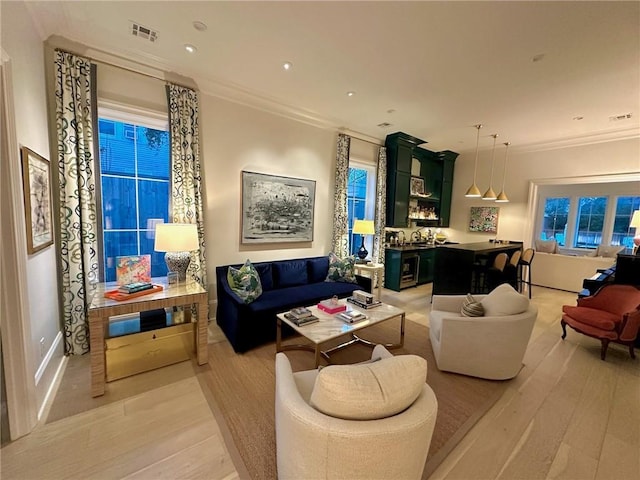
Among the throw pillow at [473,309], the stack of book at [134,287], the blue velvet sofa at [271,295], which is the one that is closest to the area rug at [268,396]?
the blue velvet sofa at [271,295]

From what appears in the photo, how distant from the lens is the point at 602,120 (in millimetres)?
4129

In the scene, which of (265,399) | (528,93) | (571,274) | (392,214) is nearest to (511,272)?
(571,274)

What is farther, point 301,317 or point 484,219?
point 484,219

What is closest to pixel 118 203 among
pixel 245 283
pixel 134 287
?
pixel 134 287

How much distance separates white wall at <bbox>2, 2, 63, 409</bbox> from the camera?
5.95 feet

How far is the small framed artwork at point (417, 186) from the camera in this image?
6.06 meters

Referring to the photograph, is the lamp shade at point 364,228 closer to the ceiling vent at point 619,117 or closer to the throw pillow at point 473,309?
the throw pillow at point 473,309

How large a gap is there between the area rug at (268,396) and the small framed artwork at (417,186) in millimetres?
3789

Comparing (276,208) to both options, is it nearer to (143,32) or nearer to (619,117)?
(143,32)

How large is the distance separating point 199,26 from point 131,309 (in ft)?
8.11

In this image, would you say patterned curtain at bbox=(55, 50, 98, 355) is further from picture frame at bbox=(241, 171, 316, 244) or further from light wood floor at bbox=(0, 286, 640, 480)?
picture frame at bbox=(241, 171, 316, 244)

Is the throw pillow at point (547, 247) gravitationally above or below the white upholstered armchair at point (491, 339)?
above

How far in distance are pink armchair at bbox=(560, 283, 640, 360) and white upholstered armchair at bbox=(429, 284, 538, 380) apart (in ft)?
3.75

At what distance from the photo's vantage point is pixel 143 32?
2.44 metres
